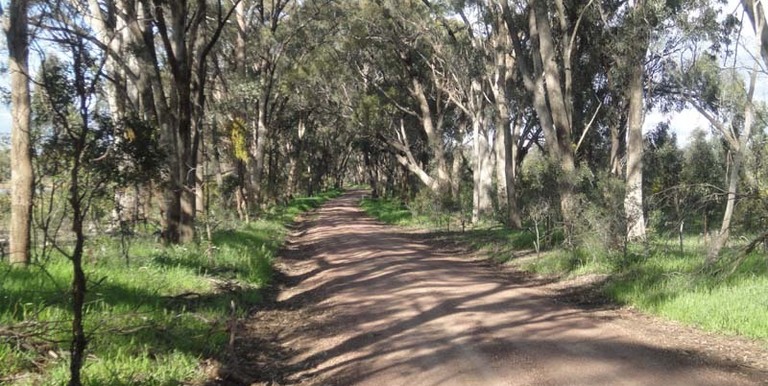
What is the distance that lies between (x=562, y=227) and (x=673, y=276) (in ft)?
15.1

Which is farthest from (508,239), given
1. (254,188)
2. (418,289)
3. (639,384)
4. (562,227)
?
(254,188)

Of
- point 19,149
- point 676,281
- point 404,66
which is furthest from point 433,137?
point 19,149

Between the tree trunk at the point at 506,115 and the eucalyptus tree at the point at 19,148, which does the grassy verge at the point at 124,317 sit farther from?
the tree trunk at the point at 506,115

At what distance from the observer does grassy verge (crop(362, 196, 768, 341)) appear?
724cm

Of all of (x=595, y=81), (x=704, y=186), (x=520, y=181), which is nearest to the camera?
(x=704, y=186)

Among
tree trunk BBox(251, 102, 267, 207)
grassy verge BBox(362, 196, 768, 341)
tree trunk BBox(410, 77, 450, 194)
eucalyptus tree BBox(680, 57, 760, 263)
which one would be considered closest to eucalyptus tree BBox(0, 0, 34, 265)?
grassy verge BBox(362, 196, 768, 341)

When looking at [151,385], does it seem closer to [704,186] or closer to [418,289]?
[418,289]

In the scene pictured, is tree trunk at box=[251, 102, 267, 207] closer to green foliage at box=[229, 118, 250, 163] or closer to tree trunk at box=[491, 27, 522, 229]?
green foliage at box=[229, 118, 250, 163]

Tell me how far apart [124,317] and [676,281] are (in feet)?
23.2

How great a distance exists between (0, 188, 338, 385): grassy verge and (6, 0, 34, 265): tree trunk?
98 cm

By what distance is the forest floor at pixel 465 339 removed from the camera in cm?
568

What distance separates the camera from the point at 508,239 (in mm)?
15867

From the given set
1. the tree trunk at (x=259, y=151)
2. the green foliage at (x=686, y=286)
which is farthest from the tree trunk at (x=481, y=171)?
the green foliage at (x=686, y=286)

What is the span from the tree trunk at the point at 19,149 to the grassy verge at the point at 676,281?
8.77m
